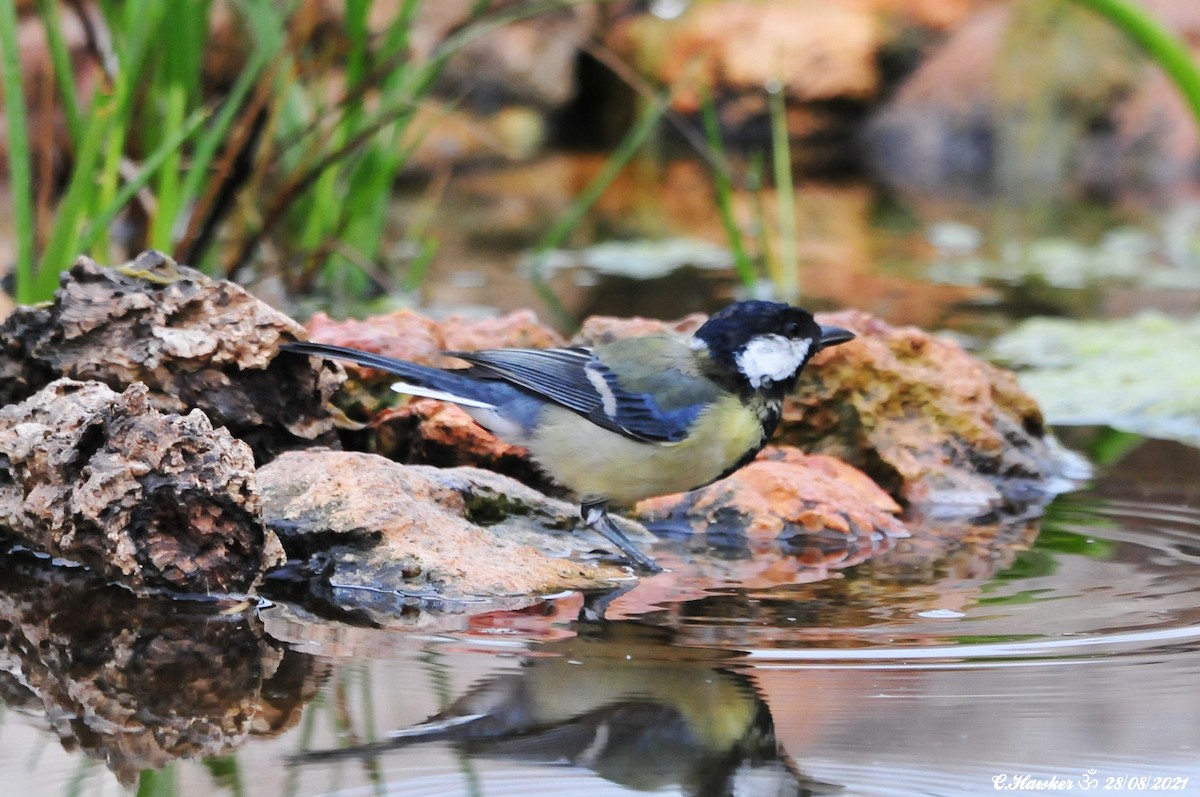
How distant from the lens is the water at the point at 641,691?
2.11m

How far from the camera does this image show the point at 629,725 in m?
2.29

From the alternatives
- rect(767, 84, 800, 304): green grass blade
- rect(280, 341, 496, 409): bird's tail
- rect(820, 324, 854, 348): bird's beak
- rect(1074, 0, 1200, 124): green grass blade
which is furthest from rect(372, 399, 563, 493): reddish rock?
rect(767, 84, 800, 304): green grass blade

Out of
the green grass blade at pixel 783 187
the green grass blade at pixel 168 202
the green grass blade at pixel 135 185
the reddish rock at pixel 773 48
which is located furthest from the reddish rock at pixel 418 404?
the reddish rock at pixel 773 48

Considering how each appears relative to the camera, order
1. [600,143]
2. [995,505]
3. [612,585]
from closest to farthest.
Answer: [612,585] → [995,505] → [600,143]

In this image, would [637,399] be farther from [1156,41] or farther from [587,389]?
[1156,41]

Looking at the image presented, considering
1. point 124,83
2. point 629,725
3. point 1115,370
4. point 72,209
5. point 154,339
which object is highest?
point 124,83

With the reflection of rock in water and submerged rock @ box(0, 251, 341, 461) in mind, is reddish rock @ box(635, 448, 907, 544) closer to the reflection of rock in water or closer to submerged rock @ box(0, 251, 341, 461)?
submerged rock @ box(0, 251, 341, 461)

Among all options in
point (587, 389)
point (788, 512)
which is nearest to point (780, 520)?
point (788, 512)

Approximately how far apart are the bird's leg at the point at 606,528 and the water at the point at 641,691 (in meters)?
0.28

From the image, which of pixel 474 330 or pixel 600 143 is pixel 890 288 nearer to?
pixel 474 330

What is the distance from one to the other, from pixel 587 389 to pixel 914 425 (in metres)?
1.09

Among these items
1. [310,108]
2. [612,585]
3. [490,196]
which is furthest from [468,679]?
[490,196]

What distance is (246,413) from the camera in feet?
11.4

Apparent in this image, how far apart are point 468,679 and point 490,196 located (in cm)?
899
